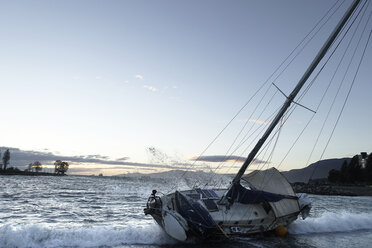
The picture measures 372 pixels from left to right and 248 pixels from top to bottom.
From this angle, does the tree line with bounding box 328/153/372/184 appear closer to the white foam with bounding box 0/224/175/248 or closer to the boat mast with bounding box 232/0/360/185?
the boat mast with bounding box 232/0/360/185

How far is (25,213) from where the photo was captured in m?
25.6

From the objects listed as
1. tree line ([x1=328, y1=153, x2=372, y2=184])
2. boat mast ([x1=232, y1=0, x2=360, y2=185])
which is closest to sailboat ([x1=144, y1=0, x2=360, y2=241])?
boat mast ([x1=232, y1=0, x2=360, y2=185])

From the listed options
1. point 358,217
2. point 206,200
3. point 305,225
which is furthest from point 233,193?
point 358,217

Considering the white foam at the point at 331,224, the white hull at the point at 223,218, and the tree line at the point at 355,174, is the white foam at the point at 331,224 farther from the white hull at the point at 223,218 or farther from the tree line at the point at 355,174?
the tree line at the point at 355,174

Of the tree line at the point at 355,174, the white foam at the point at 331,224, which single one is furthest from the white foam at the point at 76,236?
the tree line at the point at 355,174

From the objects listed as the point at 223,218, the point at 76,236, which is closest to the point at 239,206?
the point at 223,218

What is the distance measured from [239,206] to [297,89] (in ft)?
30.2

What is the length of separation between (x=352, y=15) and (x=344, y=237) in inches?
654

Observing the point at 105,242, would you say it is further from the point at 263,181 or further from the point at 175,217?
the point at 263,181

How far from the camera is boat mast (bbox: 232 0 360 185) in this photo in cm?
1752

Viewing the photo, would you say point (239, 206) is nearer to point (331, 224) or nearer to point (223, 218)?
point (223, 218)

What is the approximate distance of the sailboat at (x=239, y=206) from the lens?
53.6 feet

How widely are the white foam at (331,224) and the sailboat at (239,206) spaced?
3.41 m

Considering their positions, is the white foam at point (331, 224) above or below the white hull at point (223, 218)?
below
